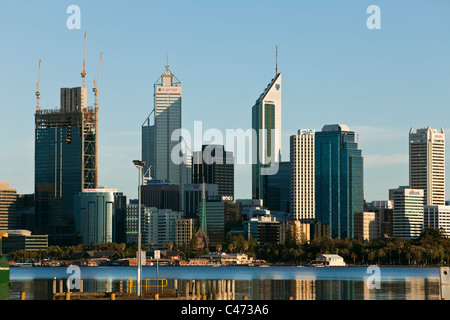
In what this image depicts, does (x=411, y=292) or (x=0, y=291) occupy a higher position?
(x=0, y=291)

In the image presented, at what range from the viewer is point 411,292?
12756 cm

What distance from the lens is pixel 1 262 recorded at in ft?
165

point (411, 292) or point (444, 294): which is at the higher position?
point (444, 294)
